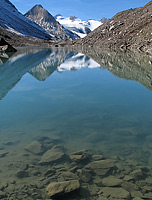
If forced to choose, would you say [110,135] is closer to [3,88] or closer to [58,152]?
[58,152]

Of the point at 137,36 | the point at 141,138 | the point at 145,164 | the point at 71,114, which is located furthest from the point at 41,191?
the point at 137,36

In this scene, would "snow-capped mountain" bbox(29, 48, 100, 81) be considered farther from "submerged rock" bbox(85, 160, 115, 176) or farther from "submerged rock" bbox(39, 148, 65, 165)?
"submerged rock" bbox(85, 160, 115, 176)

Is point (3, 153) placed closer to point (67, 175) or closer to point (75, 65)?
point (67, 175)

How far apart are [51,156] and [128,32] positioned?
337ft

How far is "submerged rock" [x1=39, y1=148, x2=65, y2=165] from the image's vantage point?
23.4 feet

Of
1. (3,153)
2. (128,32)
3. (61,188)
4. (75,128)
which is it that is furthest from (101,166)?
(128,32)

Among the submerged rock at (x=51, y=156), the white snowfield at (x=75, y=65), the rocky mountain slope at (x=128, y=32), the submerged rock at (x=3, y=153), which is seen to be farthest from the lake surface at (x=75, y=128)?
the rocky mountain slope at (x=128, y=32)

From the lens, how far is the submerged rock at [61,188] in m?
5.52

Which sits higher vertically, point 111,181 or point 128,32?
point 128,32

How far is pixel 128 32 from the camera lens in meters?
101

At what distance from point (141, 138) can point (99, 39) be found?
12491 cm

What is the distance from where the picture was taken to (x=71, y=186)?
18.8ft

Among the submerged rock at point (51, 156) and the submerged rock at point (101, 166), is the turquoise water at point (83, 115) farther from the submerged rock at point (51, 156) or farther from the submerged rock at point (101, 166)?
the submerged rock at point (101, 166)

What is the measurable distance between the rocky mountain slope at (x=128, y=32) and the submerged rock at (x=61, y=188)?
66.3 metres
